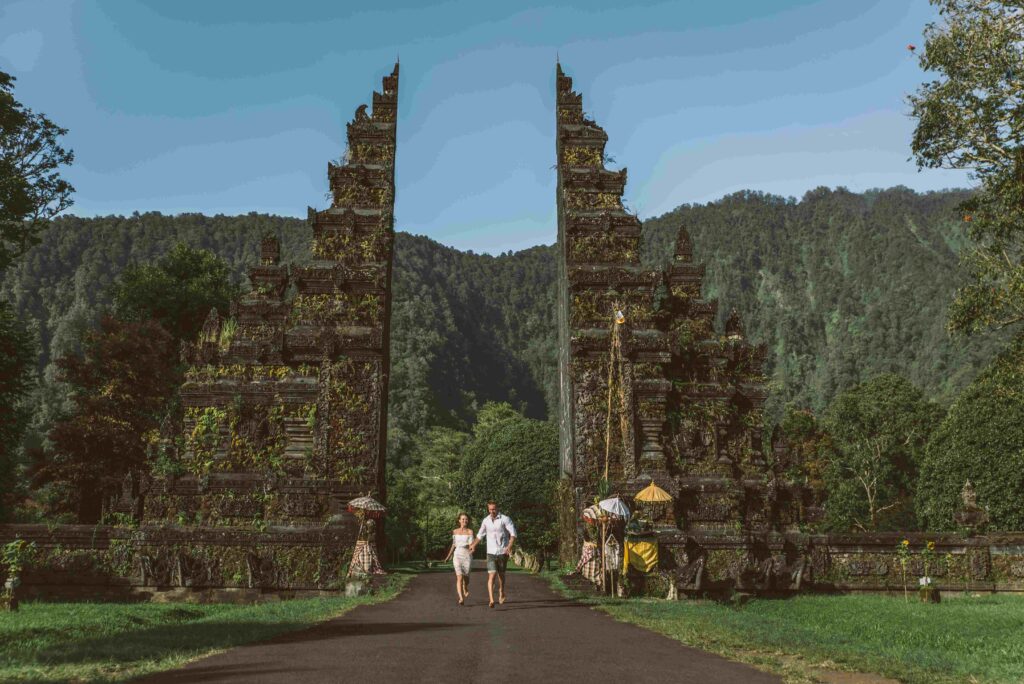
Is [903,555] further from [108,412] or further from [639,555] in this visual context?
[108,412]

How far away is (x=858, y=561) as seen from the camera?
22.4 metres

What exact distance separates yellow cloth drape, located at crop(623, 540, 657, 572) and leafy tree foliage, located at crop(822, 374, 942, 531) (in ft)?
154

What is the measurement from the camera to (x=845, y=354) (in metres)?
154

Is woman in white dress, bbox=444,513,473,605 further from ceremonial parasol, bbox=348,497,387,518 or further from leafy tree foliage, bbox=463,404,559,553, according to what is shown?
leafy tree foliage, bbox=463,404,559,553

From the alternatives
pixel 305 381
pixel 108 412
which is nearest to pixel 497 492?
pixel 108 412

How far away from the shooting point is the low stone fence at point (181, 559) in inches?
823

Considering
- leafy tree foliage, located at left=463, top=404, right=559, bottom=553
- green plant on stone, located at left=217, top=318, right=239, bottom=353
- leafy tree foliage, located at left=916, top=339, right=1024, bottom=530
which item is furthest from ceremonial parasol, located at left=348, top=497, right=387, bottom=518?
leafy tree foliage, located at left=916, top=339, right=1024, bottom=530

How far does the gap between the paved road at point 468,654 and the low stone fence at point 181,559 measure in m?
5.64

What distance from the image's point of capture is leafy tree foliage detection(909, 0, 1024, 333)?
68.9 feet

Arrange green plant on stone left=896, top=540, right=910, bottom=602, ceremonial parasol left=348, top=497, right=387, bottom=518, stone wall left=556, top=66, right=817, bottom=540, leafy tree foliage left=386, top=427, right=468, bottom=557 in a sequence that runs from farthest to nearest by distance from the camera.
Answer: leafy tree foliage left=386, top=427, right=468, bottom=557 < stone wall left=556, top=66, right=817, bottom=540 < green plant on stone left=896, top=540, right=910, bottom=602 < ceremonial parasol left=348, top=497, right=387, bottom=518

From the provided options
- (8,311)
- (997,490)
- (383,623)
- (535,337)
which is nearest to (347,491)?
(383,623)

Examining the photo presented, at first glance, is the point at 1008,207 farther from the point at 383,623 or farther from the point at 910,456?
the point at 910,456

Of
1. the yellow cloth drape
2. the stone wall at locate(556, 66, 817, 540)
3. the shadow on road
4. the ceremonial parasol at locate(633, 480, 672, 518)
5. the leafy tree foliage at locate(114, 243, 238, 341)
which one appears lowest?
the shadow on road

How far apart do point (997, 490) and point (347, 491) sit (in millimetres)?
29353
